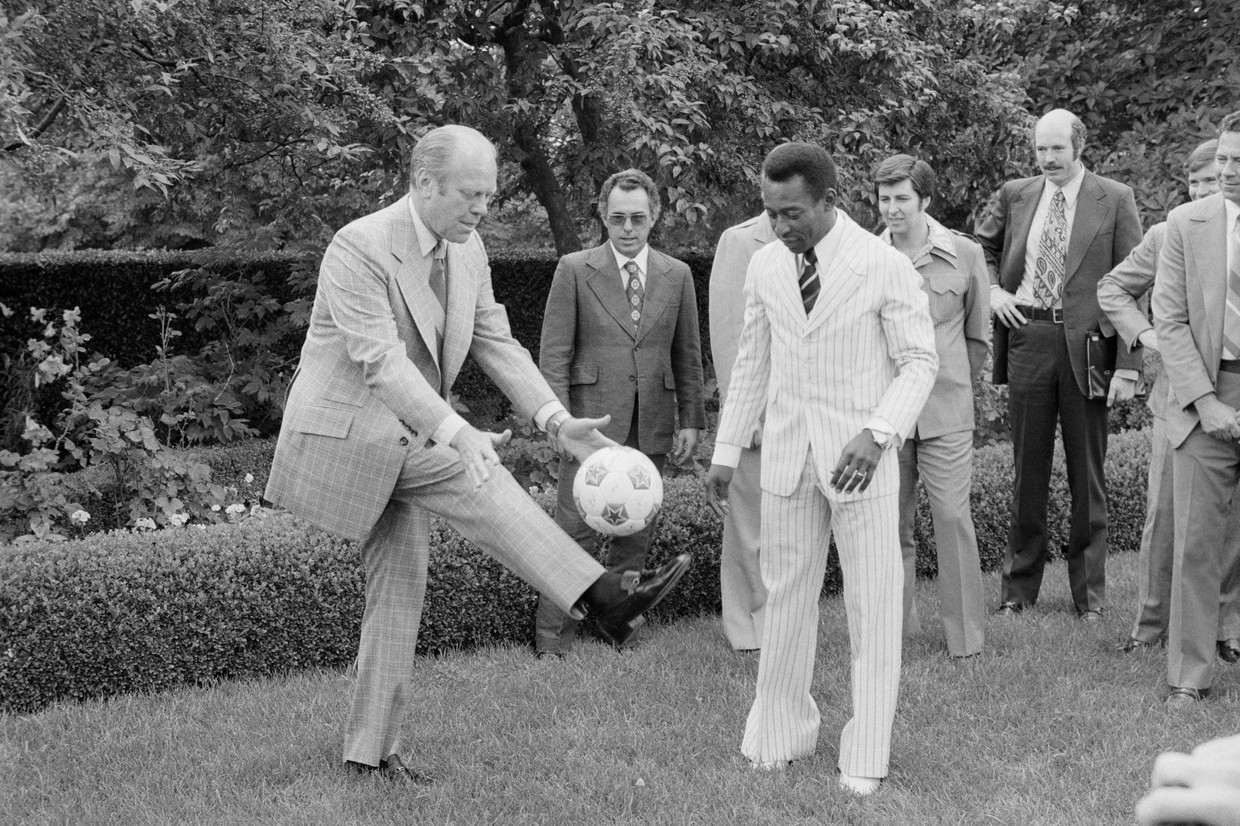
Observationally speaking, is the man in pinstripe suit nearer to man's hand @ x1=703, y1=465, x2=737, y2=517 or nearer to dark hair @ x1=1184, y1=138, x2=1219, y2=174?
man's hand @ x1=703, y1=465, x2=737, y2=517

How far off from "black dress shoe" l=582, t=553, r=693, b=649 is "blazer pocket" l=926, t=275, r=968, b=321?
2.68 metres

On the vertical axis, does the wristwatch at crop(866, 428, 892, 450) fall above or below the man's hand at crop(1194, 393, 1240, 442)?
below

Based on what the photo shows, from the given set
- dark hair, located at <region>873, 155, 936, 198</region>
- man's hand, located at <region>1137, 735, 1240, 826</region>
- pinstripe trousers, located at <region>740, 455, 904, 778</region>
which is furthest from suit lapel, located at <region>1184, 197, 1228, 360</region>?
man's hand, located at <region>1137, 735, 1240, 826</region>

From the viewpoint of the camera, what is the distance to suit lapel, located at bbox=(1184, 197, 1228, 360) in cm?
547

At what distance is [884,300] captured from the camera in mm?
4527

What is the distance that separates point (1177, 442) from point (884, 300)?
73.2 inches

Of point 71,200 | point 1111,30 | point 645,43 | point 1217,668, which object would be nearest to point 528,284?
point 645,43

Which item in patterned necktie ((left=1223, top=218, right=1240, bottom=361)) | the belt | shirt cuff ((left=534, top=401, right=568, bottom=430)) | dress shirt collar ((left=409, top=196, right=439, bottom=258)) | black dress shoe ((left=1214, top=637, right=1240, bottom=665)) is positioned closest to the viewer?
dress shirt collar ((left=409, top=196, right=439, bottom=258))

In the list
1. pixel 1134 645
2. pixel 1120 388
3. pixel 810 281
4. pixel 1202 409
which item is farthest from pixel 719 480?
pixel 1120 388

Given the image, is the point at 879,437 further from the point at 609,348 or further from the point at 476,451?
the point at 609,348

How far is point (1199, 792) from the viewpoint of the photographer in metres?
1.40

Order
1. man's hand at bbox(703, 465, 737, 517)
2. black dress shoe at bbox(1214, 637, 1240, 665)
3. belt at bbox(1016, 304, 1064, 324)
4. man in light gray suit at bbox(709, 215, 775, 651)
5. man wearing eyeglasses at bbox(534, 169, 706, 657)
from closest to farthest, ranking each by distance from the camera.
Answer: man's hand at bbox(703, 465, 737, 517) < black dress shoe at bbox(1214, 637, 1240, 665) < man in light gray suit at bbox(709, 215, 775, 651) < man wearing eyeglasses at bbox(534, 169, 706, 657) < belt at bbox(1016, 304, 1064, 324)

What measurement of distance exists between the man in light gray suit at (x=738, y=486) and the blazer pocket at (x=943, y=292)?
836 mm

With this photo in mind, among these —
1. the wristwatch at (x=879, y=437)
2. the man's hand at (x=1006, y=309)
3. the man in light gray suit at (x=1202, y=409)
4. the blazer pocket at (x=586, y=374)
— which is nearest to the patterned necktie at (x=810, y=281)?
the wristwatch at (x=879, y=437)
